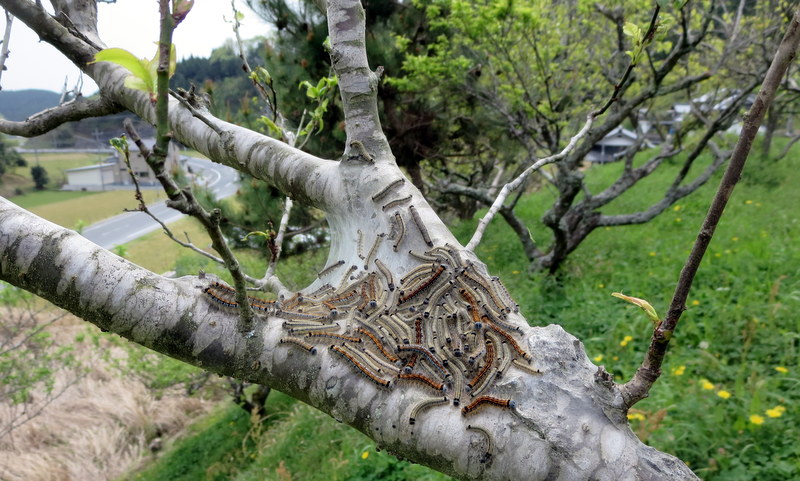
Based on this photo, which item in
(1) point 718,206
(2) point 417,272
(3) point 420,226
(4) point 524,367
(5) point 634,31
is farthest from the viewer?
(3) point 420,226

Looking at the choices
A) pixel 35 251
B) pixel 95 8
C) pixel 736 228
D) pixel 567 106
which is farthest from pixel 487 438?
pixel 567 106

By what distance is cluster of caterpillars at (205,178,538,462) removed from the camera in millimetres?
1375

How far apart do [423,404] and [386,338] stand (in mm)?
281

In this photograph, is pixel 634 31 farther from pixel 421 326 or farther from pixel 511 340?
pixel 421 326

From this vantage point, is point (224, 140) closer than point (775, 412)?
Yes

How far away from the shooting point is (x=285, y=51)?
7949 millimetres

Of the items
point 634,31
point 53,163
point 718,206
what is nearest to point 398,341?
point 718,206

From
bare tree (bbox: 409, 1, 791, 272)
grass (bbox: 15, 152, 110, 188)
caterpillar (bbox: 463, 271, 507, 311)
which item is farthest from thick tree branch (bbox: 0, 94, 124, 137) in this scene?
grass (bbox: 15, 152, 110, 188)

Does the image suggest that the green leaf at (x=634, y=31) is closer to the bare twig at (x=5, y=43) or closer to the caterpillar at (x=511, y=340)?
the caterpillar at (x=511, y=340)

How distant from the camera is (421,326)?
1564 millimetres

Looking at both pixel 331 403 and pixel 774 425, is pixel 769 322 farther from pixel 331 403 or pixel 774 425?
pixel 331 403

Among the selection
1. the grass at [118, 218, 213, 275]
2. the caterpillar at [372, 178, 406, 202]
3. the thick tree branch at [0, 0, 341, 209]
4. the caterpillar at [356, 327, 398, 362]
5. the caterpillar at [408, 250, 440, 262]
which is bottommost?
the grass at [118, 218, 213, 275]

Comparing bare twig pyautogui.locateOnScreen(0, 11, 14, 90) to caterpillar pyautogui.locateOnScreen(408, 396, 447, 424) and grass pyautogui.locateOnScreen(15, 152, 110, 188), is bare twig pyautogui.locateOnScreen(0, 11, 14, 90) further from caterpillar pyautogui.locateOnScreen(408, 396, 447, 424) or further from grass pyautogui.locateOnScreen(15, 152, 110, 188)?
grass pyautogui.locateOnScreen(15, 152, 110, 188)

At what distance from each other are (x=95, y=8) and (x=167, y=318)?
2283 millimetres
